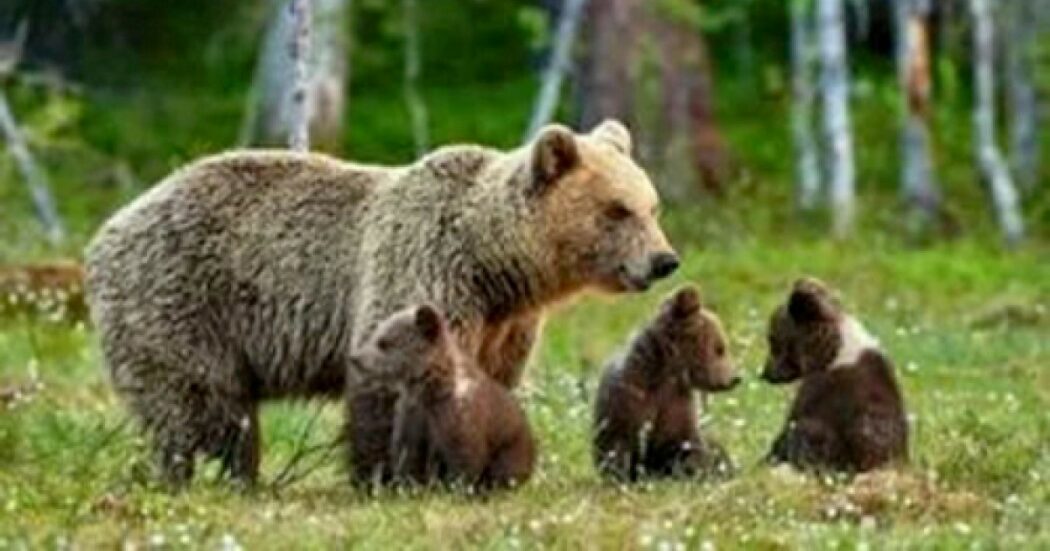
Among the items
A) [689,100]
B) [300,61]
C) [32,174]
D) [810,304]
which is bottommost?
[689,100]

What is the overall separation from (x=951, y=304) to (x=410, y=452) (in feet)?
39.2

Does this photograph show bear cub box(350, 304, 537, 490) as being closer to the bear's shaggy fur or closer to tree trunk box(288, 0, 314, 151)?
the bear's shaggy fur

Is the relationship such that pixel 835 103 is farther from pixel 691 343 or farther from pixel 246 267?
pixel 691 343

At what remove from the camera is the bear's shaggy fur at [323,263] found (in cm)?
1290

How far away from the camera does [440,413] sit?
1201 centimetres

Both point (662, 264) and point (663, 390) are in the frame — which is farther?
point (662, 264)

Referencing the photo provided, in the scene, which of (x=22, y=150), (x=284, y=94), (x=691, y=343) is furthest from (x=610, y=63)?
(x=691, y=343)

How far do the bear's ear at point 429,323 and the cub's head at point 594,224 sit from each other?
0.93 meters

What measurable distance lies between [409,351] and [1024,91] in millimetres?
26571

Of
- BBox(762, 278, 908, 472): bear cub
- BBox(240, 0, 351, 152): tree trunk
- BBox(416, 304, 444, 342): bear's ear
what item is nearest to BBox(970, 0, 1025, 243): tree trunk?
BBox(240, 0, 351, 152): tree trunk

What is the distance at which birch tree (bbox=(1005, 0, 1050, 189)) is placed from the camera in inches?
1489

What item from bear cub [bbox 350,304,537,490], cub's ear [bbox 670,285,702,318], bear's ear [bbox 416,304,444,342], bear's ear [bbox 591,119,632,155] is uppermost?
bear's ear [bbox 591,119,632,155]

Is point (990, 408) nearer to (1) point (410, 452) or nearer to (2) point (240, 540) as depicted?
(1) point (410, 452)

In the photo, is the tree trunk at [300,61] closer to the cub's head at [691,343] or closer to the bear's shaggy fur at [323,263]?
the bear's shaggy fur at [323,263]
